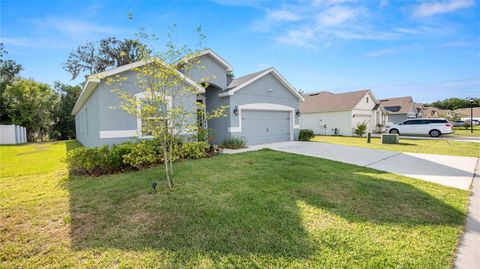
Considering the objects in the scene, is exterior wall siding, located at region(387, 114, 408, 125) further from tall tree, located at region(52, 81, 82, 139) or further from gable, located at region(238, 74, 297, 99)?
tall tree, located at region(52, 81, 82, 139)

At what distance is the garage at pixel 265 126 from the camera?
12.9m

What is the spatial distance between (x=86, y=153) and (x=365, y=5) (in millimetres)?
12563

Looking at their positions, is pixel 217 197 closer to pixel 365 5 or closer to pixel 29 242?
pixel 29 242

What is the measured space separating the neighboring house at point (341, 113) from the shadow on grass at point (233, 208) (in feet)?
56.1

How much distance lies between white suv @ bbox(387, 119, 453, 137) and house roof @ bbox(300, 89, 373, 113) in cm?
462

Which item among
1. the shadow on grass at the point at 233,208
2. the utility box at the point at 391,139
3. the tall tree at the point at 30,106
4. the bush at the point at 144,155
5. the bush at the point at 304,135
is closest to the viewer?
the shadow on grass at the point at 233,208

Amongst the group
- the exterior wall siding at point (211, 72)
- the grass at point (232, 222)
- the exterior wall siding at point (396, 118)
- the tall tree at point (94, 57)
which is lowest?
the grass at point (232, 222)

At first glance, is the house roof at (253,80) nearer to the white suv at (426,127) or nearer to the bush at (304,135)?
the bush at (304,135)

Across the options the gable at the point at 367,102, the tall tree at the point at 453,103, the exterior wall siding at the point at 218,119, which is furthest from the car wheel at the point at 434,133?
the tall tree at the point at 453,103

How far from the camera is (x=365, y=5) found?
9.53 metres

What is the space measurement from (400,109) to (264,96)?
28042 millimetres

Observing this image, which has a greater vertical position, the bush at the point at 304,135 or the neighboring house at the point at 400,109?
the neighboring house at the point at 400,109

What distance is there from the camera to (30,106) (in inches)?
894

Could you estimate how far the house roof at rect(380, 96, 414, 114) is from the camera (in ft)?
101
